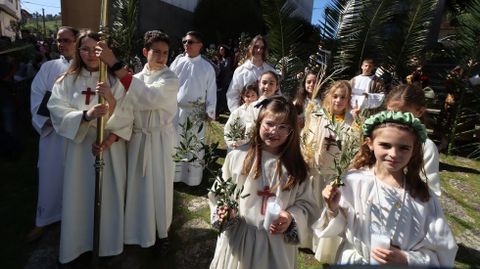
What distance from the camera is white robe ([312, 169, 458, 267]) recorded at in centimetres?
181

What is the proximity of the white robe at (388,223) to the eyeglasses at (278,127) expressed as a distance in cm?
46

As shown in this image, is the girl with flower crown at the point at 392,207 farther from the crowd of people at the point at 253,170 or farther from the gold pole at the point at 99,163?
the gold pole at the point at 99,163

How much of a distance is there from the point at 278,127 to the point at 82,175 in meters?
1.81

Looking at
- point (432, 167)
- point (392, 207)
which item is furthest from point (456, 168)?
point (392, 207)

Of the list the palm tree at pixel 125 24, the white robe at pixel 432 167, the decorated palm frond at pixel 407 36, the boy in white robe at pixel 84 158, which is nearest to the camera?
the white robe at pixel 432 167

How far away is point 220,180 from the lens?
209 cm

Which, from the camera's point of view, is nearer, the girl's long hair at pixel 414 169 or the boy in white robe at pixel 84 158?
the girl's long hair at pixel 414 169

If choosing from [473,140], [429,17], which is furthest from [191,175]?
[473,140]

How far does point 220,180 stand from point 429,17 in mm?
6850

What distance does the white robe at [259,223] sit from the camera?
2291 millimetres

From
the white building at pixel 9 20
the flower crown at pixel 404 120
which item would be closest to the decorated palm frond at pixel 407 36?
the flower crown at pixel 404 120

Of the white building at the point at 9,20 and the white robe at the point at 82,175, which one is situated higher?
the white building at the point at 9,20

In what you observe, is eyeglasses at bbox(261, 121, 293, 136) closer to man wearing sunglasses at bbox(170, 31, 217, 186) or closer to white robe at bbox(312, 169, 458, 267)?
white robe at bbox(312, 169, 458, 267)

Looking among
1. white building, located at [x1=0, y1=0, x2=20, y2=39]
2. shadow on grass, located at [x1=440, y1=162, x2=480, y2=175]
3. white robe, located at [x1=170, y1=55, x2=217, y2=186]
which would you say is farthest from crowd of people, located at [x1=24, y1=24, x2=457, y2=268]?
white building, located at [x1=0, y1=0, x2=20, y2=39]
